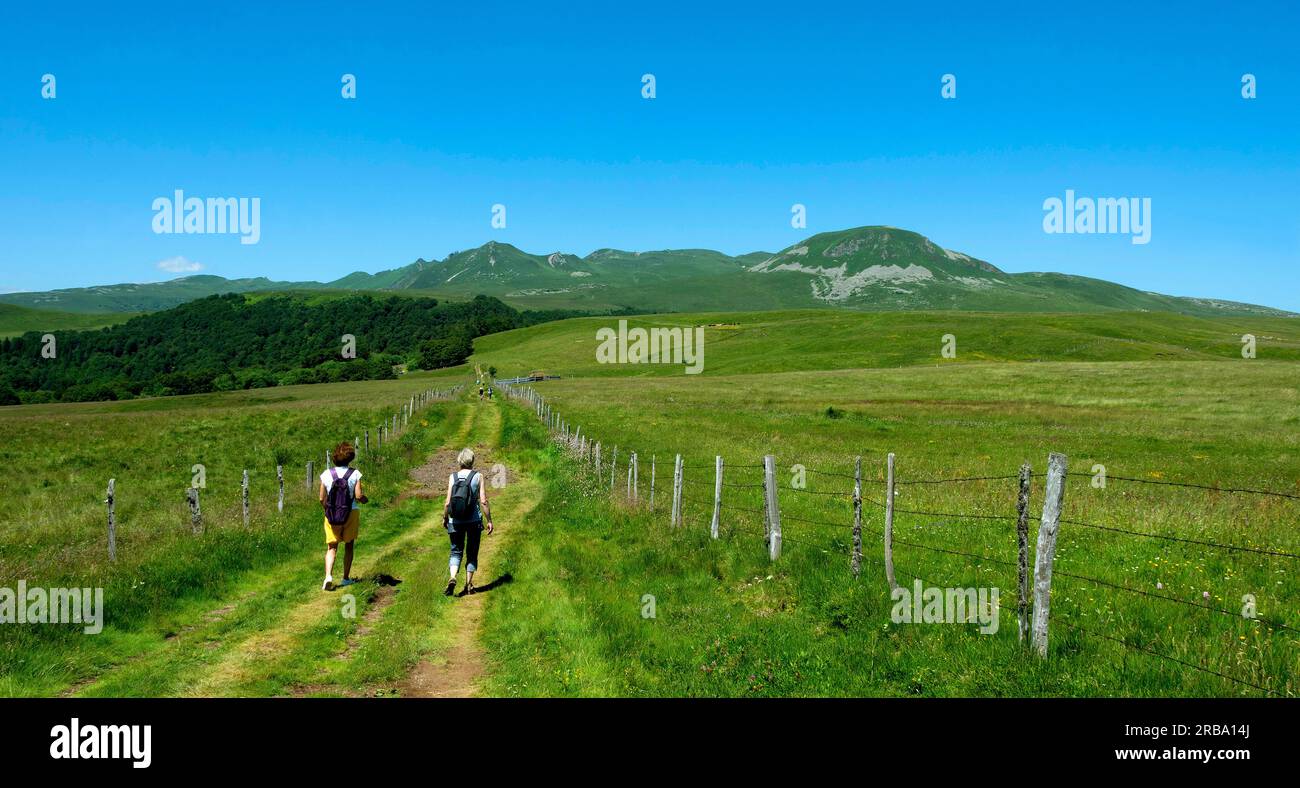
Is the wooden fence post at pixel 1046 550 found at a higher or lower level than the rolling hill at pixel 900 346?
lower

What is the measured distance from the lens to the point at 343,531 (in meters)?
13.3

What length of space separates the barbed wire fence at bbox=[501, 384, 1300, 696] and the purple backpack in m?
7.16

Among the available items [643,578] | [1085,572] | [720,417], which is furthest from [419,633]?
[720,417]

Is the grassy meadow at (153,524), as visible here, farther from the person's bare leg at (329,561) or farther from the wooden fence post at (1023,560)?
the wooden fence post at (1023,560)

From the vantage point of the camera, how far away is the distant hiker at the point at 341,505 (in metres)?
13.2

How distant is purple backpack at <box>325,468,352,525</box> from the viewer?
1319cm

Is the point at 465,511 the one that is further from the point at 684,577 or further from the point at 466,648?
the point at 684,577

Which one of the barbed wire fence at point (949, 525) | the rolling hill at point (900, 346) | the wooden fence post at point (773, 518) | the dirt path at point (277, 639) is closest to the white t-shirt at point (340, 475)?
the dirt path at point (277, 639)

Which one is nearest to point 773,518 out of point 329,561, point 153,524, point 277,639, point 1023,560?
point 1023,560

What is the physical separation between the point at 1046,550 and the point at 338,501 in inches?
452

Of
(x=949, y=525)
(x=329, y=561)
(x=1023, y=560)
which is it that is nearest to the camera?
(x=1023, y=560)

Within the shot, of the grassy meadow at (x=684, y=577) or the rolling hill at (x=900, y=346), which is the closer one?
the grassy meadow at (x=684, y=577)

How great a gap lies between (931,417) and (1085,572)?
126ft

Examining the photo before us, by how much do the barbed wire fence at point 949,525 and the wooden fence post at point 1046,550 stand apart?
0.01 m
